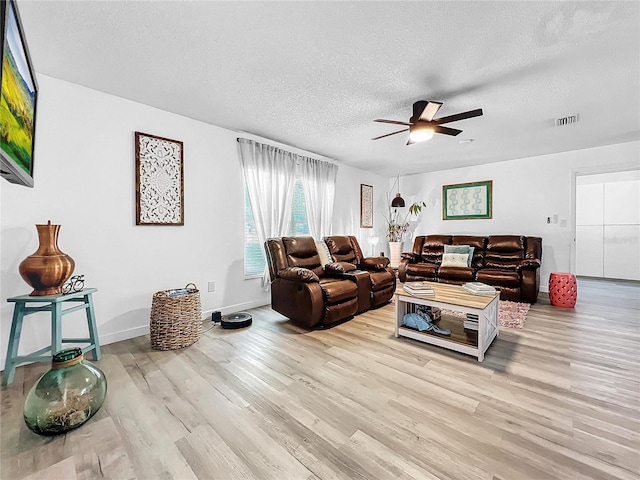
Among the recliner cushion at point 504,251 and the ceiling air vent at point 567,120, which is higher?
the ceiling air vent at point 567,120

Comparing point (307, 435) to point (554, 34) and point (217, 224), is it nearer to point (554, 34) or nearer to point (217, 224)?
point (217, 224)

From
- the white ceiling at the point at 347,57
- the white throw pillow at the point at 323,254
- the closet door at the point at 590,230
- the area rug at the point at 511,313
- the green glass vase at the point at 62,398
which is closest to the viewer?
the green glass vase at the point at 62,398

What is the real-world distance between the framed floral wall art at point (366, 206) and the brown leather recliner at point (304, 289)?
2.44 m

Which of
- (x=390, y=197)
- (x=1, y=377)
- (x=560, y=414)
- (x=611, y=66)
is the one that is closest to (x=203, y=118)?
(x=1, y=377)

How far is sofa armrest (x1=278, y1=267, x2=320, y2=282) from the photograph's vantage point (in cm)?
300

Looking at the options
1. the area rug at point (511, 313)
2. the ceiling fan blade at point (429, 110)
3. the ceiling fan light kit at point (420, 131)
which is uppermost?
the ceiling fan blade at point (429, 110)

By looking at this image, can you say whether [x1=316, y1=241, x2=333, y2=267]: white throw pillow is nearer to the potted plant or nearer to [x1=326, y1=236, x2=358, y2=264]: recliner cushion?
[x1=326, y1=236, x2=358, y2=264]: recliner cushion

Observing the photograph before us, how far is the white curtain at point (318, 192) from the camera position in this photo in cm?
451

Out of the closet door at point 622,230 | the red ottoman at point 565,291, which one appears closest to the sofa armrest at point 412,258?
the red ottoman at point 565,291

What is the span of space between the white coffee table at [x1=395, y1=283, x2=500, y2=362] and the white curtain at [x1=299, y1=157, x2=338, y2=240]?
7.03 ft

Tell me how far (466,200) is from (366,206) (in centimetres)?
207

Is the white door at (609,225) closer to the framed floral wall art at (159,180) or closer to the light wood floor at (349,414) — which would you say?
the light wood floor at (349,414)

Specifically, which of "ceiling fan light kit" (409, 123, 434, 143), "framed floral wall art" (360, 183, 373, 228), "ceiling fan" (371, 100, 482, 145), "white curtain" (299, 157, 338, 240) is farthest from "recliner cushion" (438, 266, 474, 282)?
"ceiling fan light kit" (409, 123, 434, 143)

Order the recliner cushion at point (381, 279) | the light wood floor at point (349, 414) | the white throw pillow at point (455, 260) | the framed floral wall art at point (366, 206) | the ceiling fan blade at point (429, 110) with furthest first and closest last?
the framed floral wall art at point (366, 206)
the white throw pillow at point (455, 260)
the recliner cushion at point (381, 279)
the ceiling fan blade at point (429, 110)
the light wood floor at point (349, 414)
